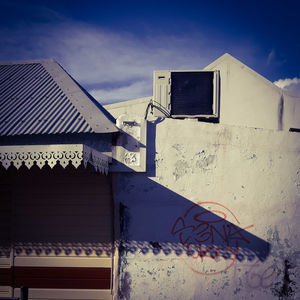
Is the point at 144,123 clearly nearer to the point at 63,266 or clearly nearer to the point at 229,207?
the point at 229,207

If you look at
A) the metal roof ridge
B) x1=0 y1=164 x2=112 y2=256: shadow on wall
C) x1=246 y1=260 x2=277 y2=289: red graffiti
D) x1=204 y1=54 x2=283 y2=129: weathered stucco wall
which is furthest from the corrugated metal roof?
x1=204 y1=54 x2=283 y2=129: weathered stucco wall

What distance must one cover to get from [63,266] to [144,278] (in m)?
1.86

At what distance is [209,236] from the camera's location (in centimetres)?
543

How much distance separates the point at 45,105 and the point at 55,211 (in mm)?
2501

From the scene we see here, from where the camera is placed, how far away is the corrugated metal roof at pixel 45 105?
18.9 feet

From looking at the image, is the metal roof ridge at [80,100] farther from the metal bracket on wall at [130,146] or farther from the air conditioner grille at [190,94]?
the air conditioner grille at [190,94]

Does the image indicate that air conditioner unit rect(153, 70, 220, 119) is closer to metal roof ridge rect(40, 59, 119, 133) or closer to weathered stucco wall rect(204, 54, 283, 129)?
weathered stucco wall rect(204, 54, 283, 129)

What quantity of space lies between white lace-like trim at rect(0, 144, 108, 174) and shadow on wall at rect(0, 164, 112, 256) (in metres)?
1.54

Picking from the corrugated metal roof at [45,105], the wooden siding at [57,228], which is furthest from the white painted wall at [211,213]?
the corrugated metal roof at [45,105]

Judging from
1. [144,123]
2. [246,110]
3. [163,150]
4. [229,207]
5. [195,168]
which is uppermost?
[246,110]

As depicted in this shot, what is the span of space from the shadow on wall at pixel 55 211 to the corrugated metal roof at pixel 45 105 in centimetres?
91

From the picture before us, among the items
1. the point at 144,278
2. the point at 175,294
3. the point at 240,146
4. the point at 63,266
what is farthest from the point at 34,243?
the point at 240,146

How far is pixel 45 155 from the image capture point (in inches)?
173

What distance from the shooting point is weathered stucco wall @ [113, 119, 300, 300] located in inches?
210
